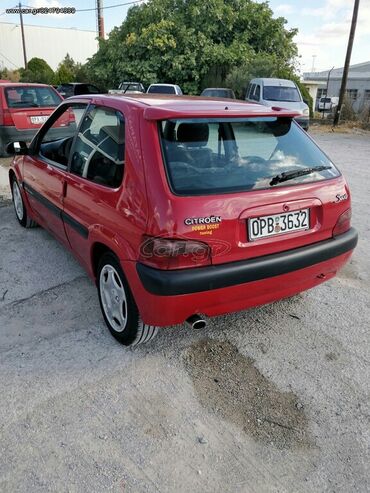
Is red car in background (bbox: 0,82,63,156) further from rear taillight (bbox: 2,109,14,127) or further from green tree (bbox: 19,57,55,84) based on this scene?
green tree (bbox: 19,57,55,84)

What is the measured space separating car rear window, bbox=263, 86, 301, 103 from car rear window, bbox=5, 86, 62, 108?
9.20 meters

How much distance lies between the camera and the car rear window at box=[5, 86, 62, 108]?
908cm

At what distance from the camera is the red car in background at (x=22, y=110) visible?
887cm

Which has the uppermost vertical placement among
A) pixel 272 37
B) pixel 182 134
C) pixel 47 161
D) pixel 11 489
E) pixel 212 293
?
pixel 272 37

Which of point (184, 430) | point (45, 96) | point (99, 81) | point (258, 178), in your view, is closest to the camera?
point (184, 430)

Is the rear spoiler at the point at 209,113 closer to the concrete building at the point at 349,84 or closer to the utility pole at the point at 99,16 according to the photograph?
the concrete building at the point at 349,84

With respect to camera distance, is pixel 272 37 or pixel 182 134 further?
pixel 272 37

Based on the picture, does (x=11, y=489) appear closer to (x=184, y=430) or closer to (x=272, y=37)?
(x=184, y=430)

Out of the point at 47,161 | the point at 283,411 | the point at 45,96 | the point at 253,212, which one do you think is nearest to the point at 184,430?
the point at 283,411

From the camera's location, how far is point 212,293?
2455 mm

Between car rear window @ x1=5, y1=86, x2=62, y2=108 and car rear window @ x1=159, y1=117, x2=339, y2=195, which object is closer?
car rear window @ x1=159, y1=117, x2=339, y2=195

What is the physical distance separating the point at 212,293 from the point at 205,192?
58 centimetres

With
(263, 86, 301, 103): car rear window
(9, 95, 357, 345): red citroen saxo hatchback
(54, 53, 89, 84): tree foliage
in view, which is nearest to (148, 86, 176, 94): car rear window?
(263, 86, 301, 103): car rear window

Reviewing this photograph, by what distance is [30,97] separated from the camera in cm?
934
